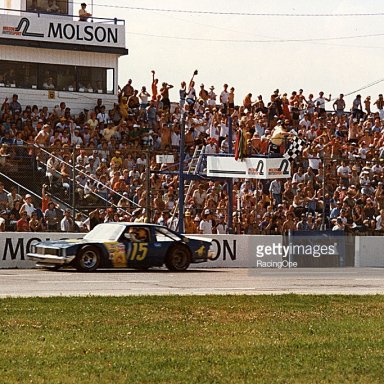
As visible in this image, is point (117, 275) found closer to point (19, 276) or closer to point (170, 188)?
point (19, 276)

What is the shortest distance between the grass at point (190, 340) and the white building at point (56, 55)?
2267 cm

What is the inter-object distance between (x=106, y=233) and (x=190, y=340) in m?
13.4

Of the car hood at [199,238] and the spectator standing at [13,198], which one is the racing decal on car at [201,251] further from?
the spectator standing at [13,198]

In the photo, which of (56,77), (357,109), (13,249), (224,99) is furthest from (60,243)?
(357,109)

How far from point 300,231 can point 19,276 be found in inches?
354

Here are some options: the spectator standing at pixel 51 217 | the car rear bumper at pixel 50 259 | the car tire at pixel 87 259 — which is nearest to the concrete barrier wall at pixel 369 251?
the spectator standing at pixel 51 217

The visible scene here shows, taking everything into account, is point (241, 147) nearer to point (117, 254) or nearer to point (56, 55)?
point (117, 254)

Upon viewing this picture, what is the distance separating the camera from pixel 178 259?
25844 mm

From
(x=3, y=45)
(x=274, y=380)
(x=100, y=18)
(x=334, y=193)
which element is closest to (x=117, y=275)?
(x=334, y=193)

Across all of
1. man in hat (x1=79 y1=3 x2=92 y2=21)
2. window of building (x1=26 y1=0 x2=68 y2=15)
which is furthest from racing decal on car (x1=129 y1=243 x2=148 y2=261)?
man in hat (x1=79 y1=3 x2=92 y2=21)

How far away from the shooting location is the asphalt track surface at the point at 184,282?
62.7 ft

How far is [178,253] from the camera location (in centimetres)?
2583

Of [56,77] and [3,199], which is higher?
[56,77]

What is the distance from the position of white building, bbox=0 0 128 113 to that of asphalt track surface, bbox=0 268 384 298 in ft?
46.1
